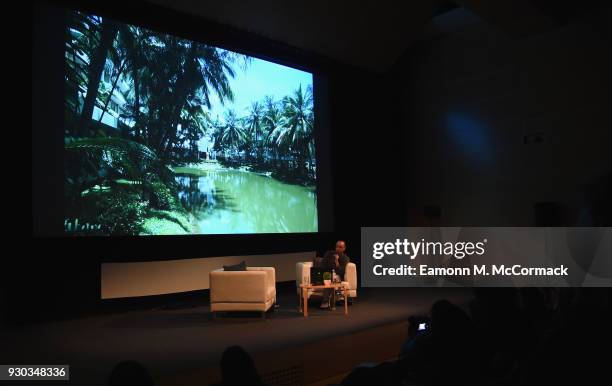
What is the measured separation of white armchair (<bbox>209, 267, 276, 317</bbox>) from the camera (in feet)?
16.6

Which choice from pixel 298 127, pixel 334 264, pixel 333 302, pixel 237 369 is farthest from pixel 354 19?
pixel 237 369

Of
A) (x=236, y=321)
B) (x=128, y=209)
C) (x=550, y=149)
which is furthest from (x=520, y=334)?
(x=550, y=149)

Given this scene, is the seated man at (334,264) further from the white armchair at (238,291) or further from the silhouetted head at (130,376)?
the silhouetted head at (130,376)

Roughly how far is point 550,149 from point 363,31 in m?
3.62

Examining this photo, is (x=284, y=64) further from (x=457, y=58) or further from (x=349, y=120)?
(x=457, y=58)

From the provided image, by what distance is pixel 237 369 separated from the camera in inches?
72.7

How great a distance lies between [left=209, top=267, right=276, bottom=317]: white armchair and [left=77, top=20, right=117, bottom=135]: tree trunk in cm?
230

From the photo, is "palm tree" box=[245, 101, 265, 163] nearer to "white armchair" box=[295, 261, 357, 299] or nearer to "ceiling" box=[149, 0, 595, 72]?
"ceiling" box=[149, 0, 595, 72]

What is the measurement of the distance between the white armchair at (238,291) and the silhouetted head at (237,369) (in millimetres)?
3139

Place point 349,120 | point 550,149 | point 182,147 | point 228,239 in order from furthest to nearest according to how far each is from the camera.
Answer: point 349,120 < point 550,149 < point 228,239 < point 182,147

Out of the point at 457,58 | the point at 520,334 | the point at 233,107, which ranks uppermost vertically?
the point at 457,58

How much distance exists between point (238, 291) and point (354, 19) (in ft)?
15.5

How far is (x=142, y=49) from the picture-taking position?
575 centimetres

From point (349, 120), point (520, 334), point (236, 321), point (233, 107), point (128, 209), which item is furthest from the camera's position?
point (349, 120)
